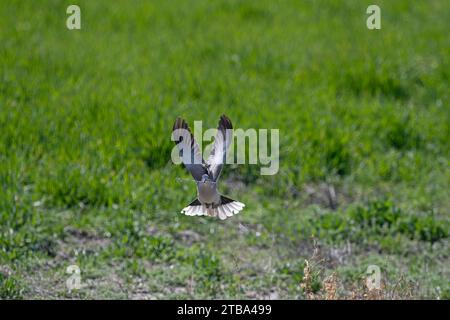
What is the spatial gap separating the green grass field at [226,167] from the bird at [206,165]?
972 millimetres

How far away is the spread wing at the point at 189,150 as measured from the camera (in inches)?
162

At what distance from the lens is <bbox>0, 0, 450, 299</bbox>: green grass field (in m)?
5.89

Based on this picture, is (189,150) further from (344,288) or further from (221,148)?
(344,288)

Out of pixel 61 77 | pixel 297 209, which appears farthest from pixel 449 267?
pixel 61 77

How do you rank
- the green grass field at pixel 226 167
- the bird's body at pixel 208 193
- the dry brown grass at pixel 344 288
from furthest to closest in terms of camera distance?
the green grass field at pixel 226 167 → the dry brown grass at pixel 344 288 → the bird's body at pixel 208 193

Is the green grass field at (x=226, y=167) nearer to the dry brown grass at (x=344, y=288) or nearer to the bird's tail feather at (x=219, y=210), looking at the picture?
the dry brown grass at (x=344, y=288)

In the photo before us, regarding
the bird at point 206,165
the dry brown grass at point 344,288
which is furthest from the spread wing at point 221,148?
the dry brown grass at point 344,288

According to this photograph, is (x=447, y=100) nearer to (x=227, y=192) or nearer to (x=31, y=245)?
(x=227, y=192)

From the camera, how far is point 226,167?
694 cm

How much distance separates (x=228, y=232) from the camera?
636cm

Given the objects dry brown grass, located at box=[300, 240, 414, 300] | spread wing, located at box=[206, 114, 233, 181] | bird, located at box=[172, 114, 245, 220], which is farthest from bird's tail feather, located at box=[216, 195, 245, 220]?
dry brown grass, located at box=[300, 240, 414, 300]

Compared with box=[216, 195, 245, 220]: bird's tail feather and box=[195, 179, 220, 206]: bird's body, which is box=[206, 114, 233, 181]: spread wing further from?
box=[216, 195, 245, 220]: bird's tail feather

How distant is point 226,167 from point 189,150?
2832 mm

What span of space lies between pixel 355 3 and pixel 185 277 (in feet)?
17.7
